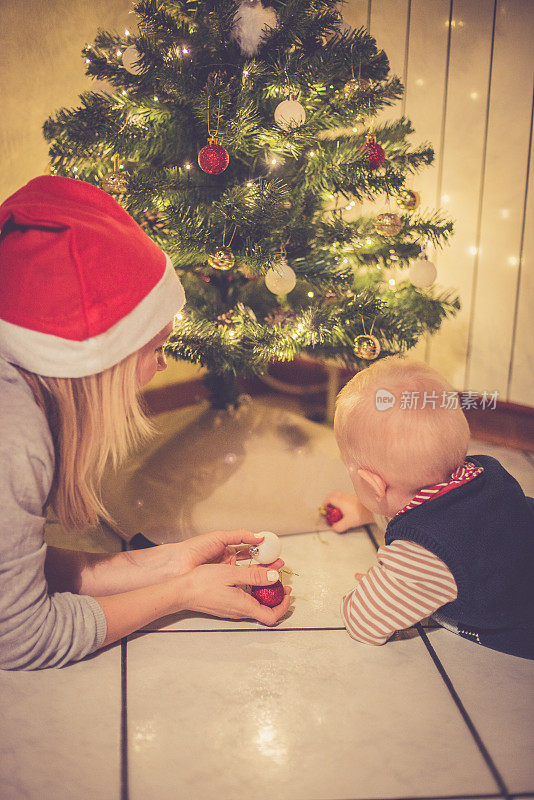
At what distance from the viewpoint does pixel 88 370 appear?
73 cm

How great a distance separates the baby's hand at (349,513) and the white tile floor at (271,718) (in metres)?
0.24

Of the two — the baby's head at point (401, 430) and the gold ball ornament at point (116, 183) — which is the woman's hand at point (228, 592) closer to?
the baby's head at point (401, 430)

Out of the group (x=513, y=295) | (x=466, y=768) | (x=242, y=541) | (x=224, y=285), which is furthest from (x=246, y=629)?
(x=513, y=295)

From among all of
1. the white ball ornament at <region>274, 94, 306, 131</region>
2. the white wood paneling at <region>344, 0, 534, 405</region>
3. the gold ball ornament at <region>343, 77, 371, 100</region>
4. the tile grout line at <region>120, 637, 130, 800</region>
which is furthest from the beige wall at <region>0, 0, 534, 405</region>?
the tile grout line at <region>120, 637, 130, 800</region>

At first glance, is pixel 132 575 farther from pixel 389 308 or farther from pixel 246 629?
pixel 389 308

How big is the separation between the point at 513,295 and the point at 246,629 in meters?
1.16

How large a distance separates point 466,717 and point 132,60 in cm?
110

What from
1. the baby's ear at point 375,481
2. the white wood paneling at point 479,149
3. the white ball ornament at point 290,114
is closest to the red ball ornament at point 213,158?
the white ball ornament at point 290,114

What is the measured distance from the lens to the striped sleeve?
0.81 metres

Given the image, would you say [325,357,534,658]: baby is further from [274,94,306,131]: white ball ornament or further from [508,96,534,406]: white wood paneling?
[508,96,534,406]: white wood paneling

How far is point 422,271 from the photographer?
3.88ft

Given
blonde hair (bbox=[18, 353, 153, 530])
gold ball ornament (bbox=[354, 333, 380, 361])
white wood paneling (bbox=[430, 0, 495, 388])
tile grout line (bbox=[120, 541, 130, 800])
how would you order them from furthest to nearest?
1. white wood paneling (bbox=[430, 0, 495, 388])
2. gold ball ornament (bbox=[354, 333, 380, 361])
3. blonde hair (bbox=[18, 353, 153, 530])
4. tile grout line (bbox=[120, 541, 130, 800])

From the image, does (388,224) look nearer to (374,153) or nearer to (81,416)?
(374,153)

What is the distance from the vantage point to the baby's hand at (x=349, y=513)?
1.17 metres
